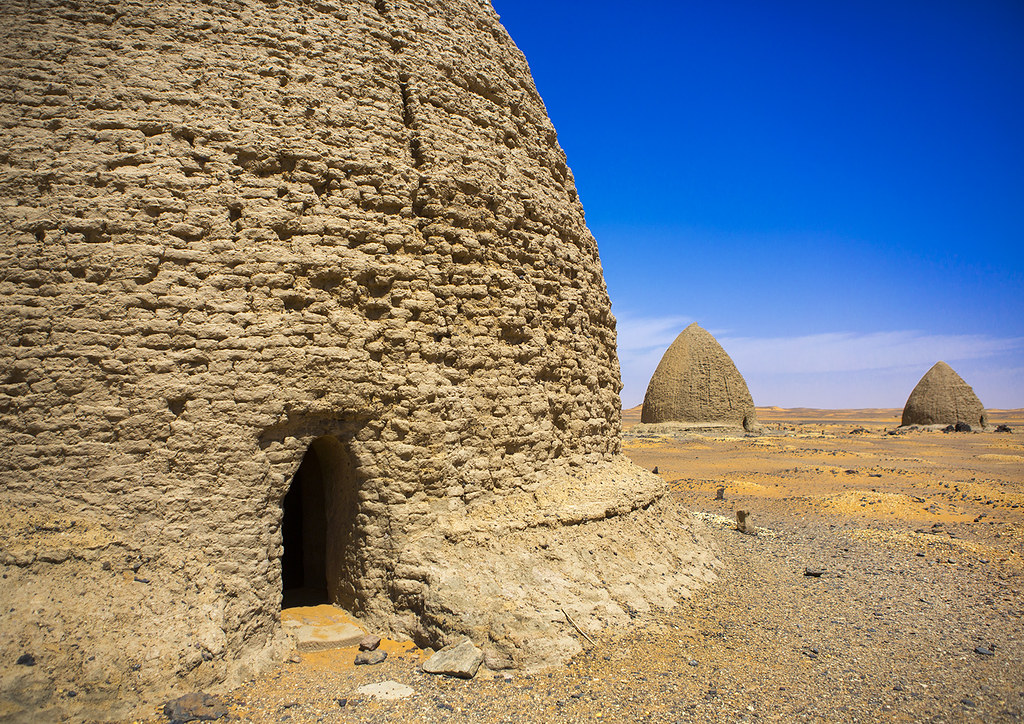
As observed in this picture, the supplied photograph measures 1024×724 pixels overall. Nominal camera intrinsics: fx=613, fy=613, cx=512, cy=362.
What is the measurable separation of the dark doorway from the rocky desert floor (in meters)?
1.59

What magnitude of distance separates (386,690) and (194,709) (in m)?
1.13

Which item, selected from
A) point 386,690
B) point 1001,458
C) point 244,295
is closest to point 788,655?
point 386,690

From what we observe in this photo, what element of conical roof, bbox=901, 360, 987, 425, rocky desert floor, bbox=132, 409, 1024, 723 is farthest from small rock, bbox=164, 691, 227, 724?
conical roof, bbox=901, 360, 987, 425

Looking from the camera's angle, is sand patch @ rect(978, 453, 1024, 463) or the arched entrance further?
sand patch @ rect(978, 453, 1024, 463)

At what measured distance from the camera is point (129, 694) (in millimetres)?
3602

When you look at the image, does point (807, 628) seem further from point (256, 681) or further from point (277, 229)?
point (277, 229)

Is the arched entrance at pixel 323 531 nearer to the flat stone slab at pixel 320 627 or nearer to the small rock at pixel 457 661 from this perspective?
the flat stone slab at pixel 320 627

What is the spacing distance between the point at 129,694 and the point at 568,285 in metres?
4.77

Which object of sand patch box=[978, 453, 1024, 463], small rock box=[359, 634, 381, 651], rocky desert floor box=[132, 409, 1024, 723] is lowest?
rocky desert floor box=[132, 409, 1024, 723]

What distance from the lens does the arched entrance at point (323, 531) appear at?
4.93 metres

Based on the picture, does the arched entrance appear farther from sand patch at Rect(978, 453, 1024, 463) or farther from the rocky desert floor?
sand patch at Rect(978, 453, 1024, 463)

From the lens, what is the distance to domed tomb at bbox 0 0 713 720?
4016 millimetres

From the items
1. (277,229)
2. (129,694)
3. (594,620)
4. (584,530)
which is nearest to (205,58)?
(277,229)

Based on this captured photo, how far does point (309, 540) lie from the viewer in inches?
240
